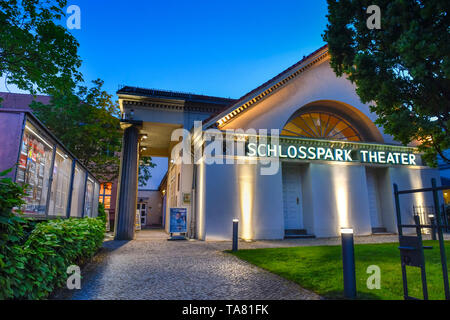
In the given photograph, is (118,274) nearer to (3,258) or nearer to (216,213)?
(3,258)

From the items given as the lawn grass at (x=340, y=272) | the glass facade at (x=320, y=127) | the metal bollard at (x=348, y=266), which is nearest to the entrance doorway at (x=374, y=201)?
the glass facade at (x=320, y=127)

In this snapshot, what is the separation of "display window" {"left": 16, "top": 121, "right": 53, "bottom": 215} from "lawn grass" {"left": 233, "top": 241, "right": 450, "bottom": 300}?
476 centimetres

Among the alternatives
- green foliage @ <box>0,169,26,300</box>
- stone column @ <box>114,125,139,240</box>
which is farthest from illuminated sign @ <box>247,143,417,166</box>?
green foliage @ <box>0,169,26,300</box>

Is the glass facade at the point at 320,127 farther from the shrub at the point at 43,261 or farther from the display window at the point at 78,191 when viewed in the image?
the shrub at the point at 43,261

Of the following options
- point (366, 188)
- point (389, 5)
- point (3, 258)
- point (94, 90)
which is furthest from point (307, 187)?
point (94, 90)

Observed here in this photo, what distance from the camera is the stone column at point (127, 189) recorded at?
42.7ft

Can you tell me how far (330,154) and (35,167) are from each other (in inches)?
520

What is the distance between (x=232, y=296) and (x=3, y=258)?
9.43 ft

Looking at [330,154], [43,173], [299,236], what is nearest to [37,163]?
[43,173]

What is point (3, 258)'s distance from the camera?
239 cm

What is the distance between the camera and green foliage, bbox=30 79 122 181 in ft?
52.7

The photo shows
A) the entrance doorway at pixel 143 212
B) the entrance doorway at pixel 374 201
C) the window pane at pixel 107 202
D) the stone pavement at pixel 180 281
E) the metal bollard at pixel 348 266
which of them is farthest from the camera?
the entrance doorway at pixel 143 212

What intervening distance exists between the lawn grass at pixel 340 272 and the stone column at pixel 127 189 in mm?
7413

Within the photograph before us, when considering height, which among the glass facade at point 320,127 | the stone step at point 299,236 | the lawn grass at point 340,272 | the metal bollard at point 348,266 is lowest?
the stone step at point 299,236
